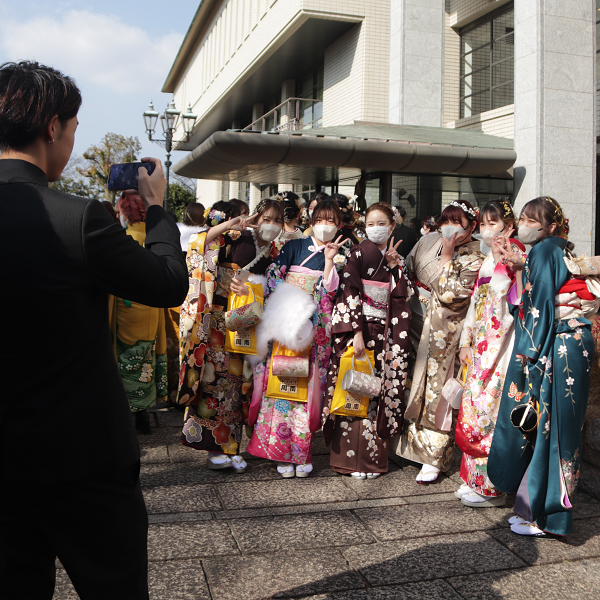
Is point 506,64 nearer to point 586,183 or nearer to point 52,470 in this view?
point 586,183

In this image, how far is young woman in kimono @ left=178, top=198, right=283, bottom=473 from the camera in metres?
4.23

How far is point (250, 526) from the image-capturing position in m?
3.24

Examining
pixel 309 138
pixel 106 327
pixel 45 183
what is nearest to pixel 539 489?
pixel 106 327

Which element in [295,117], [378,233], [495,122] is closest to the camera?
[378,233]

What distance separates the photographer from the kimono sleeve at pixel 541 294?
3.21 m

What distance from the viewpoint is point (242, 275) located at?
4.22m

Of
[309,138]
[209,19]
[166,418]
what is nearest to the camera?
[166,418]

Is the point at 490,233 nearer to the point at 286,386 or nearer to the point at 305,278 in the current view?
the point at 305,278

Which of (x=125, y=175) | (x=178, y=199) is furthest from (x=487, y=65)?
(x=178, y=199)

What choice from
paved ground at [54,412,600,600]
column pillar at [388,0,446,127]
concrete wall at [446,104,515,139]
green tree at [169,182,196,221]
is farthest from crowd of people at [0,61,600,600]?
green tree at [169,182,196,221]

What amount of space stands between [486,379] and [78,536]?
289 centimetres

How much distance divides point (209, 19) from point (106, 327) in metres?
30.0

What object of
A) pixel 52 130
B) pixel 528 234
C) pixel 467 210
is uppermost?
pixel 467 210

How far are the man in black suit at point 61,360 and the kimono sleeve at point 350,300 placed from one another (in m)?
2.70
